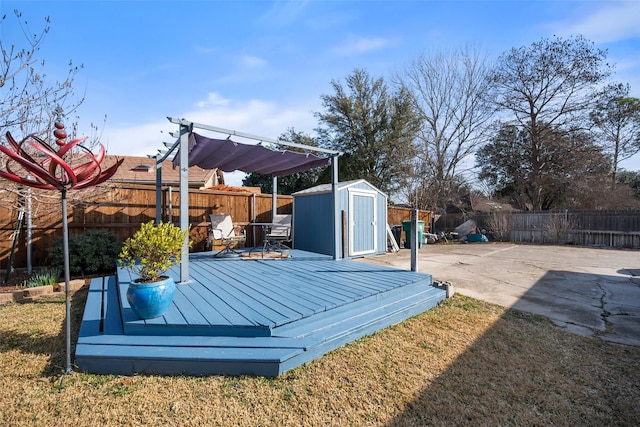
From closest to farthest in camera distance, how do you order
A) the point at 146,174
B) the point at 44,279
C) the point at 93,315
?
1. the point at 93,315
2. the point at 44,279
3. the point at 146,174

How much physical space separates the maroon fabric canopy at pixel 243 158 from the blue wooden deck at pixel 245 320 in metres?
2.01

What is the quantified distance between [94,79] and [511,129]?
2006 cm

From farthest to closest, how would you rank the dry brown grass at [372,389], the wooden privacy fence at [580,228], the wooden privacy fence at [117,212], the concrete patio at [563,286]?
1. the wooden privacy fence at [580,228]
2. the wooden privacy fence at [117,212]
3. the concrete patio at [563,286]
4. the dry brown grass at [372,389]

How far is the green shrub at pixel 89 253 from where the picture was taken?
5.10 m

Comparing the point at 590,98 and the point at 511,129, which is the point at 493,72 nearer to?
the point at 511,129

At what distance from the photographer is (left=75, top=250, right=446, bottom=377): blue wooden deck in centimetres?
224

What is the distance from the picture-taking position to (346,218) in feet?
22.7

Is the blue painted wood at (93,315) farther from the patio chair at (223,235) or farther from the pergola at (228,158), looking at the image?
the patio chair at (223,235)

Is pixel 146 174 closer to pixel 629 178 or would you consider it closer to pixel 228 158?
pixel 228 158

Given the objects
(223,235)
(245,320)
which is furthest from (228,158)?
(245,320)

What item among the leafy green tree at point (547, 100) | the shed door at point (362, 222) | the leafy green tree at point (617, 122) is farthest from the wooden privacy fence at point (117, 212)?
the leafy green tree at point (617, 122)

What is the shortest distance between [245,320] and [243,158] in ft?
12.3

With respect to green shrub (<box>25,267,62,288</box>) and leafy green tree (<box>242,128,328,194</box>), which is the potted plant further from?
leafy green tree (<box>242,128,328,194</box>)

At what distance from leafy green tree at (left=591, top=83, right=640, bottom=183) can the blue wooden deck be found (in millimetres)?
18811
